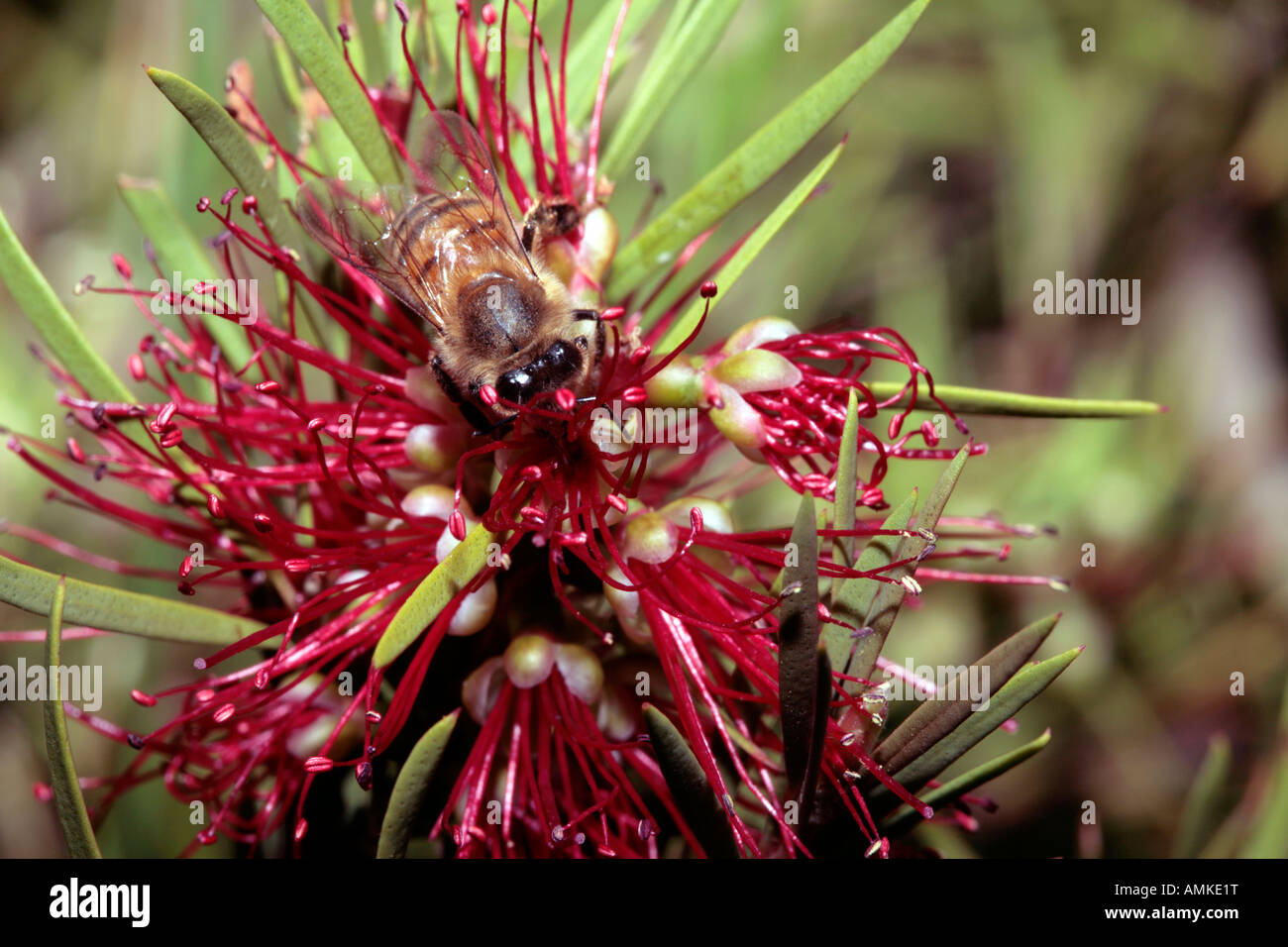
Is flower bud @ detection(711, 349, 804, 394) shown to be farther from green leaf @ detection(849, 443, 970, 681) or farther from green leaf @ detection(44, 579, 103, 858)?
green leaf @ detection(44, 579, 103, 858)

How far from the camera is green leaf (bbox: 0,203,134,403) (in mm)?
1013

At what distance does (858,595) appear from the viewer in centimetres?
95

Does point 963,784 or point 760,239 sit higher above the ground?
point 760,239

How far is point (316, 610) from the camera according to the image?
40.4 inches

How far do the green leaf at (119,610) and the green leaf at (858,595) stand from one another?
601 millimetres

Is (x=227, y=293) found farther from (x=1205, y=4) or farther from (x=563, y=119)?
(x=1205, y=4)

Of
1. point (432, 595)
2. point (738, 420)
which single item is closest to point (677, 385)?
point (738, 420)

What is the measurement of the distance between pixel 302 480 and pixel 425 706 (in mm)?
269

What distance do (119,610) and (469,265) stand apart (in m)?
0.48

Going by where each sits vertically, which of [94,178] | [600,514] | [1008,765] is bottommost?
[1008,765]

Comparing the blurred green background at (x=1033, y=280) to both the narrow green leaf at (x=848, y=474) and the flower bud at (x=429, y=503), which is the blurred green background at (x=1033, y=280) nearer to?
the flower bud at (x=429, y=503)

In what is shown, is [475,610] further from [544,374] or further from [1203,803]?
[1203,803]
